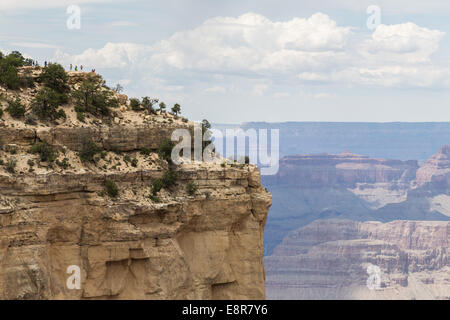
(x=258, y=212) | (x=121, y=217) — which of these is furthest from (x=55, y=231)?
(x=258, y=212)

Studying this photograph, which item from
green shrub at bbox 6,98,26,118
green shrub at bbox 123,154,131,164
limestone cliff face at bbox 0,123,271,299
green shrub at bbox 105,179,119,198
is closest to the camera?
limestone cliff face at bbox 0,123,271,299

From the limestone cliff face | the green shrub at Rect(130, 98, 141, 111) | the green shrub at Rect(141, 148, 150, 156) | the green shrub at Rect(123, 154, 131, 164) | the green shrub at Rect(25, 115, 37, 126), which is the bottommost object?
the limestone cliff face

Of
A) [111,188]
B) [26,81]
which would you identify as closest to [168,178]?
[111,188]

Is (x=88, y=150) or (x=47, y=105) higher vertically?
(x=47, y=105)

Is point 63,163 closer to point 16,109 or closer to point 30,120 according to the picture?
point 30,120

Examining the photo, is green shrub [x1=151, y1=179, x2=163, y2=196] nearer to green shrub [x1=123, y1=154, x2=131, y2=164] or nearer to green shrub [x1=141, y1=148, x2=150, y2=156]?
green shrub [x1=123, y1=154, x2=131, y2=164]

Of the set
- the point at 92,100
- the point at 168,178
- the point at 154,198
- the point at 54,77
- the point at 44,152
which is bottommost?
the point at 154,198

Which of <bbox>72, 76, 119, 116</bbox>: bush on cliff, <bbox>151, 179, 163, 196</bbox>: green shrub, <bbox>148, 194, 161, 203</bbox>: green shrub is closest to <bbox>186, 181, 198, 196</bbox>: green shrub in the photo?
<bbox>151, 179, 163, 196</bbox>: green shrub
